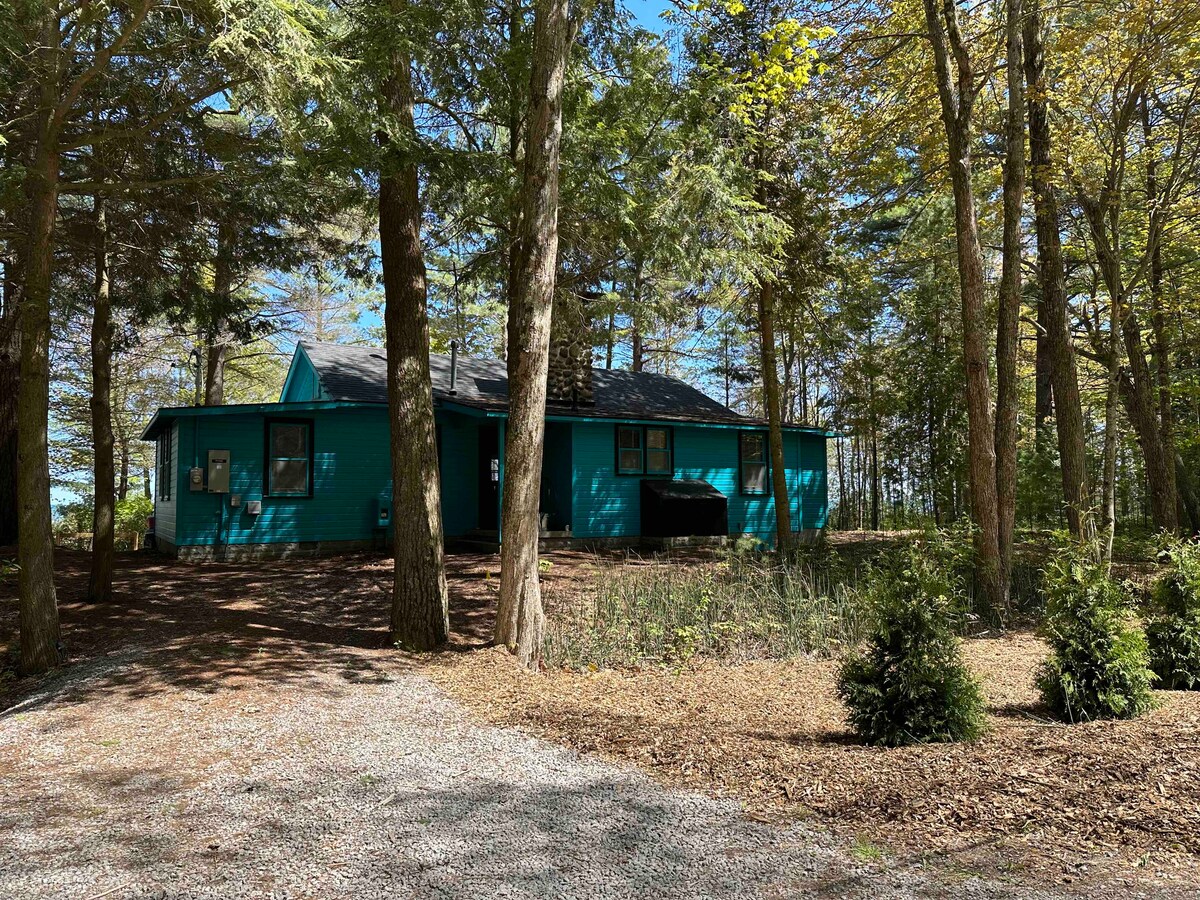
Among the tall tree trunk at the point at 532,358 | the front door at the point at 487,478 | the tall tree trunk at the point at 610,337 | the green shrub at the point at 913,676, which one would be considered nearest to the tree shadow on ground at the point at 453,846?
the green shrub at the point at 913,676

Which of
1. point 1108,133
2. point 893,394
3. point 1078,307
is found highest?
point 1108,133

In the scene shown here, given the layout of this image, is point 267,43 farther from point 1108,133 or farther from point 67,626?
point 1108,133

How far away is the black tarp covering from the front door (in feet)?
9.22

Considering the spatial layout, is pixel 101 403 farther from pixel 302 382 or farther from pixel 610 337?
pixel 610 337

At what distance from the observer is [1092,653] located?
14.9 feet

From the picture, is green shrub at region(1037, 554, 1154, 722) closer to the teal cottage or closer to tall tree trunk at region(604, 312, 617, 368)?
the teal cottage

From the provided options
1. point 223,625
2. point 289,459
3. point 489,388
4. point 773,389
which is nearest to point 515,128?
point 773,389

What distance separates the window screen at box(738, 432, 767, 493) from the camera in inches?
658

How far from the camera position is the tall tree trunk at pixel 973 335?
28.2 ft

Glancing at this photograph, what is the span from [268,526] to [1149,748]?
40.5 feet

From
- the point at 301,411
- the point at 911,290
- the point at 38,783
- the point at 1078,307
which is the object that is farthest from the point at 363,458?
the point at 1078,307

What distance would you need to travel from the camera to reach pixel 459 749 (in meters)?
4.32

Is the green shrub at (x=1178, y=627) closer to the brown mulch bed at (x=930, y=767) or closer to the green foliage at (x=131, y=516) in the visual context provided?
the brown mulch bed at (x=930, y=767)

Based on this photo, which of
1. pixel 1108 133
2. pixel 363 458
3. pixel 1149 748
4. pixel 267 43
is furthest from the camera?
pixel 363 458
